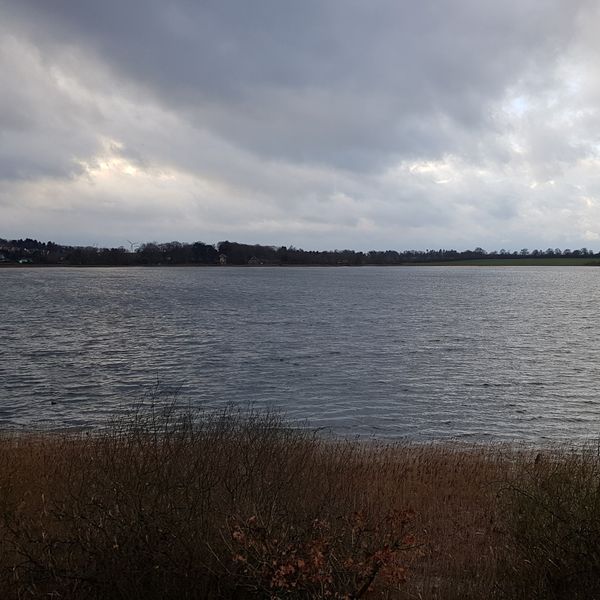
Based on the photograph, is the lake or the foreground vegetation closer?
the foreground vegetation

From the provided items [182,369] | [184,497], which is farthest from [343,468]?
[182,369]

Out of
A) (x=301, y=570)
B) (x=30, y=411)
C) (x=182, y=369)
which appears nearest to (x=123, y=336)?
(x=182, y=369)

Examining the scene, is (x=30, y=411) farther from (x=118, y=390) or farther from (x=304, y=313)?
(x=304, y=313)

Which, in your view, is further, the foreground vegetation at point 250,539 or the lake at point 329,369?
the lake at point 329,369

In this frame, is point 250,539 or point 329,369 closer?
point 250,539

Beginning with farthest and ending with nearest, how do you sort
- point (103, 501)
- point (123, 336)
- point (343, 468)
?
point (123, 336) → point (343, 468) → point (103, 501)

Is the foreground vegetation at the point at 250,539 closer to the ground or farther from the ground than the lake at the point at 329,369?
farther from the ground

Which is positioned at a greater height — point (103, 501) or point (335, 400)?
point (103, 501)

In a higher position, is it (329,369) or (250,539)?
(250,539)

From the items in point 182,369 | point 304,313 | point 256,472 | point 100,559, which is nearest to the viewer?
point 100,559

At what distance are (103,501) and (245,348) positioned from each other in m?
28.7

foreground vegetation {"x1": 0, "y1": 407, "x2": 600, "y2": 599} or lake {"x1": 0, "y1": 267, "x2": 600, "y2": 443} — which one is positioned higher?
foreground vegetation {"x1": 0, "y1": 407, "x2": 600, "y2": 599}

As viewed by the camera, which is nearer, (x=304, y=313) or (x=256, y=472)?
(x=256, y=472)

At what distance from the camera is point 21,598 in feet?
16.7
